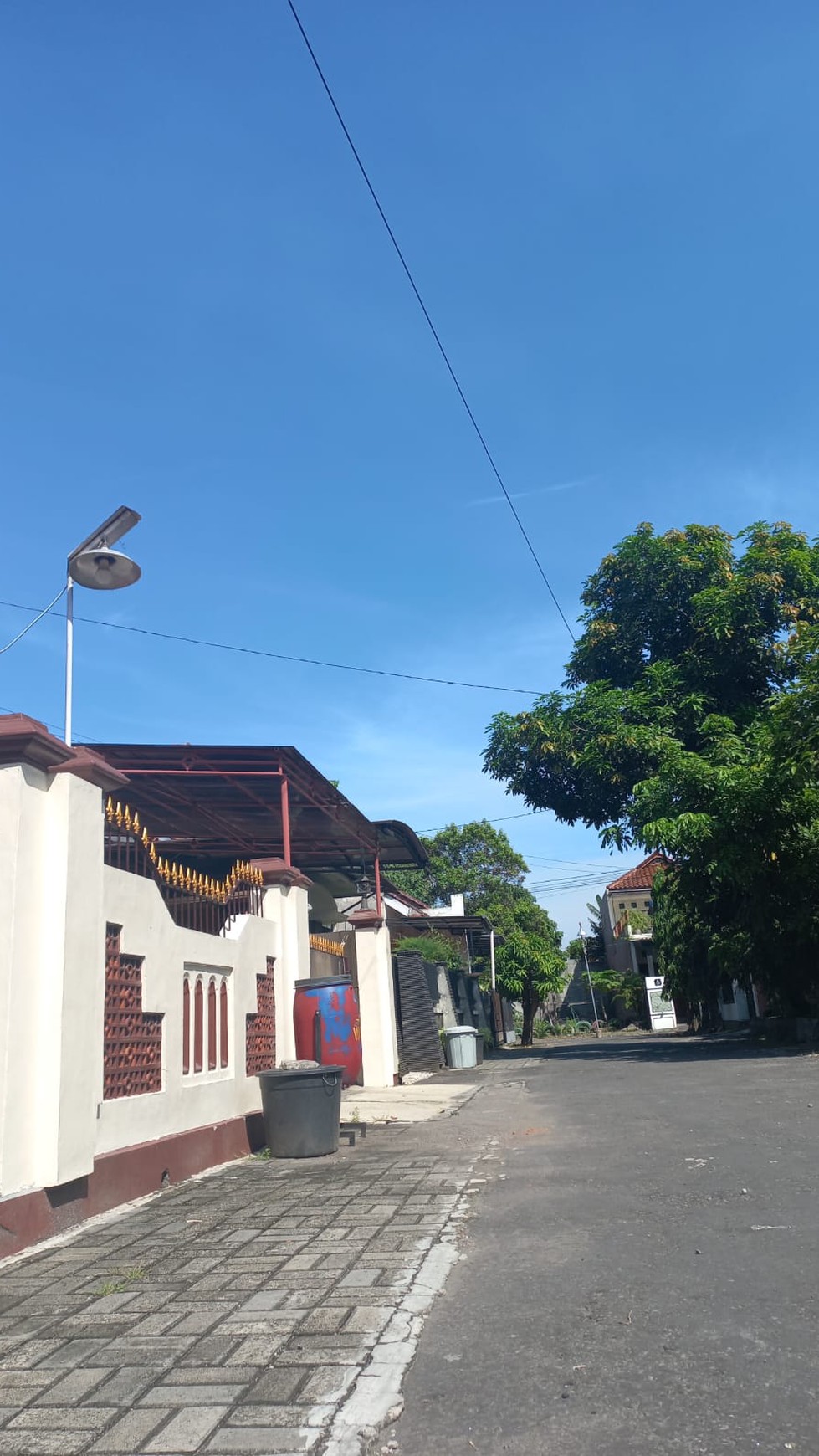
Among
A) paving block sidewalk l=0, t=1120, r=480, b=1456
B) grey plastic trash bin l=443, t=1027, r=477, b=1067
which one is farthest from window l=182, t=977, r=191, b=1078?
grey plastic trash bin l=443, t=1027, r=477, b=1067

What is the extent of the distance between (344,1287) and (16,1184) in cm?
226

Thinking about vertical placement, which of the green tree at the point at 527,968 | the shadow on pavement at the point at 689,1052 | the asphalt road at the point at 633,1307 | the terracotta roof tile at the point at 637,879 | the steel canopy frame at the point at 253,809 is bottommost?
the asphalt road at the point at 633,1307

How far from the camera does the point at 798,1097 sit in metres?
10.3

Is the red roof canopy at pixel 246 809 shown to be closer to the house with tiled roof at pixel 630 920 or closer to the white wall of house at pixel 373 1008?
the white wall of house at pixel 373 1008

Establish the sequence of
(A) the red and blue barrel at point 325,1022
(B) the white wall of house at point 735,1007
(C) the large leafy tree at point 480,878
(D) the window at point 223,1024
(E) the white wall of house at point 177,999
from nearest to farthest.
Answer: (E) the white wall of house at point 177,999 < (D) the window at point 223,1024 < (A) the red and blue barrel at point 325,1022 < (B) the white wall of house at point 735,1007 < (C) the large leafy tree at point 480,878

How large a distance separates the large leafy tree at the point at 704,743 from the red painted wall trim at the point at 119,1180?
1015cm

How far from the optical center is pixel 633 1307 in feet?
12.8

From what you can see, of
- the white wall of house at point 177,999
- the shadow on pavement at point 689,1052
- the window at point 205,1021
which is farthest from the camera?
the shadow on pavement at point 689,1052

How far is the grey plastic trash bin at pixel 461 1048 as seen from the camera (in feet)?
74.0

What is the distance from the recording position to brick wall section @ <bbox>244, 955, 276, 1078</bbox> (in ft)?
32.4

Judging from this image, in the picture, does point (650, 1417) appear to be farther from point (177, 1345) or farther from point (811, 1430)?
point (177, 1345)

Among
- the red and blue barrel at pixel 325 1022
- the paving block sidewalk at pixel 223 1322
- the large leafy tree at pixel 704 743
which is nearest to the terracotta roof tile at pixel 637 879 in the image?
the large leafy tree at pixel 704 743

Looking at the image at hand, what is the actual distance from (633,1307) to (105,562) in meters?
6.13

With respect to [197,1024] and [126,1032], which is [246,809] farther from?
[126,1032]
